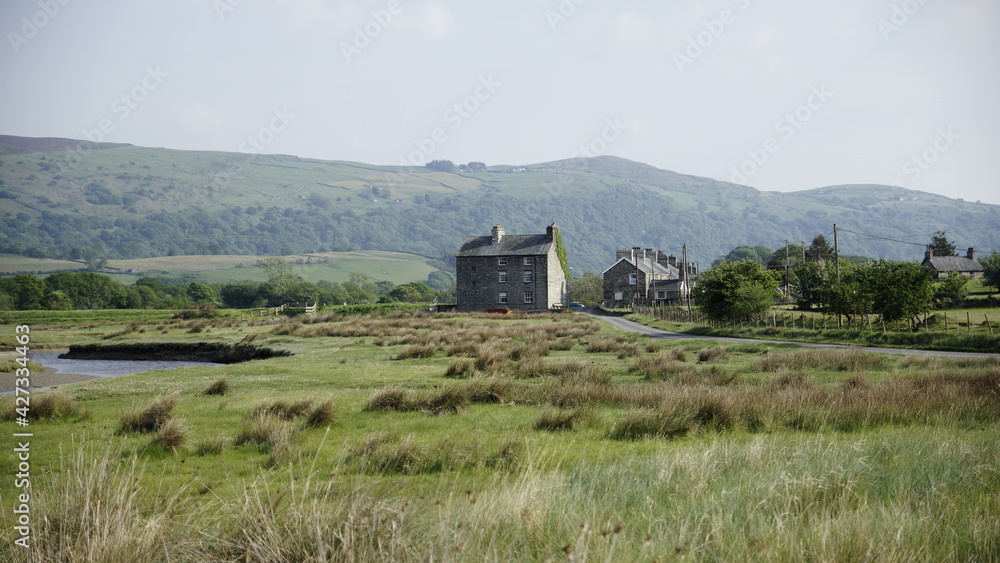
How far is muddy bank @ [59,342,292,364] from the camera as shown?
35812 millimetres

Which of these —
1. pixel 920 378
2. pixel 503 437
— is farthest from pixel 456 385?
pixel 920 378

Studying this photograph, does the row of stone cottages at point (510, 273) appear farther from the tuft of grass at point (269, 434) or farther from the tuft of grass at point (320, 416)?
the tuft of grass at point (269, 434)

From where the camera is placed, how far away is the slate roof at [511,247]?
84312 millimetres

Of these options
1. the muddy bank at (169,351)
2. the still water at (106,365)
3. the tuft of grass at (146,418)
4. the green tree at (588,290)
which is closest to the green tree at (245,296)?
the green tree at (588,290)

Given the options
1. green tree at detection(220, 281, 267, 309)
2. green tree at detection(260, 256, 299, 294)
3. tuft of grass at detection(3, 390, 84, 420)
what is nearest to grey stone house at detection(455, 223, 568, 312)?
green tree at detection(260, 256, 299, 294)

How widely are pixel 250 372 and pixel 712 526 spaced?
1967cm

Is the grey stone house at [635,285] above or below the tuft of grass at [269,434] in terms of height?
above

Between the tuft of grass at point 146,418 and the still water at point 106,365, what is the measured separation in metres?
18.4

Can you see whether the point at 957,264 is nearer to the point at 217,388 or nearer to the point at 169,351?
the point at 169,351

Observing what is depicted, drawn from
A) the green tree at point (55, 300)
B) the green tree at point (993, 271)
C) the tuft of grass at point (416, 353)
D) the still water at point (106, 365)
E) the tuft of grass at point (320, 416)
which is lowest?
the still water at point (106, 365)

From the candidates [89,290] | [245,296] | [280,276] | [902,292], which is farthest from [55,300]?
[902,292]

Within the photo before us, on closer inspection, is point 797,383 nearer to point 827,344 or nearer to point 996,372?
point 996,372

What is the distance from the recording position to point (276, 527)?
184 inches

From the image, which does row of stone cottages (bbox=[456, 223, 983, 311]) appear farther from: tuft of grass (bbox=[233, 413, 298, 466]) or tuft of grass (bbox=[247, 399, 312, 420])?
tuft of grass (bbox=[233, 413, 298, 466])
